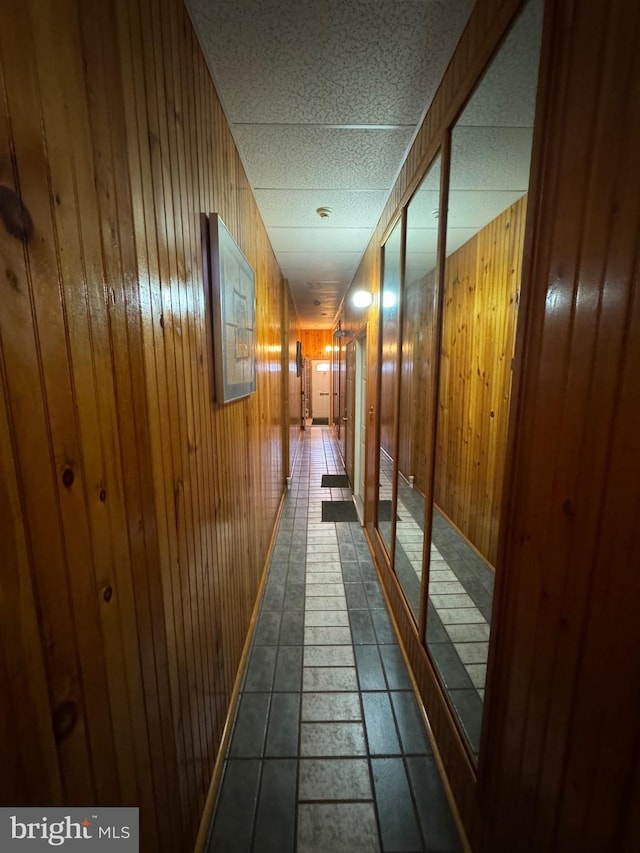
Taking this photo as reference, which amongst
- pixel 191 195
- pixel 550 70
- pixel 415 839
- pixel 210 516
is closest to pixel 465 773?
pixel 415 839

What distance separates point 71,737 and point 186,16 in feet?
6.28

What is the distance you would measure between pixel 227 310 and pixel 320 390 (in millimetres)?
9488

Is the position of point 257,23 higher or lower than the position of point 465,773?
higher

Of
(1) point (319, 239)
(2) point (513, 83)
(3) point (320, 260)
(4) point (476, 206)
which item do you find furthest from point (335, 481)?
(2) point (513, 83)

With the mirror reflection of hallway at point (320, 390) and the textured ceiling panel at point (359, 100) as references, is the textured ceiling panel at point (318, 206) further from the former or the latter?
the mirror reflection of hallway at point (320, 390)

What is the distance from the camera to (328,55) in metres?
1.24

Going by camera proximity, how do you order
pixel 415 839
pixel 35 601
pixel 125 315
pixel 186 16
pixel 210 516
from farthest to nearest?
pixel 210 516
pixel 415 839
pixel 186 16
pixel 125 315
pixel 35 601

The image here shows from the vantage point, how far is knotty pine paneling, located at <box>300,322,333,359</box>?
33.9 ft

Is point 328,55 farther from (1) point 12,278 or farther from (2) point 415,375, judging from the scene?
(2) point 415,375

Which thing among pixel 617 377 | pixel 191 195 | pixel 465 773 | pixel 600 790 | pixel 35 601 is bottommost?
pixel 465 773

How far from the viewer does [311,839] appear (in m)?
1.21

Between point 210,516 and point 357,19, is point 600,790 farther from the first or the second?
point 357,19

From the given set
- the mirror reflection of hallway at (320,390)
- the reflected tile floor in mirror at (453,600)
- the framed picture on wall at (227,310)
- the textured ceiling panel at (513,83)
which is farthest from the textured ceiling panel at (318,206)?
the mirror reflection of hallway at (320,390)

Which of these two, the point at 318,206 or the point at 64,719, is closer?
the point at 64,719
